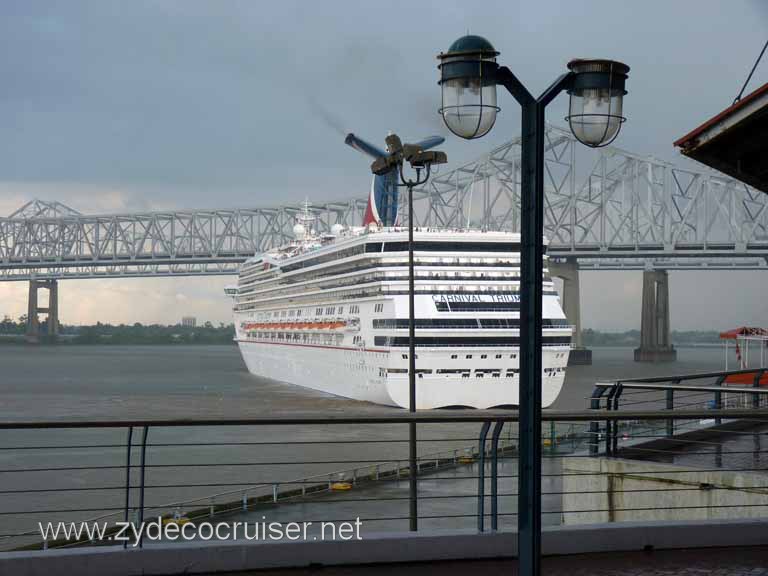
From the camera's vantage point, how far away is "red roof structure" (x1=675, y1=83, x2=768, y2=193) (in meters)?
5.21

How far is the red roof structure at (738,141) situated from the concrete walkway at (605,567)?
241 centimetres

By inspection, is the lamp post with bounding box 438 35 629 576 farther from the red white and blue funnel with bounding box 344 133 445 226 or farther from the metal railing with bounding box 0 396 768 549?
the red white and blue funnel with bounding box 344 133 445 226

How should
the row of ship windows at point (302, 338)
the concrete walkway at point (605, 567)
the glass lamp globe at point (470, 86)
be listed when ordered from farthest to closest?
the row of ship windows at point (302, 338) < the concrete walkway at point (605, 567) < the glass lamp globe at point (470, 86)

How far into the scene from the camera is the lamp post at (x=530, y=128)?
14.9 ft

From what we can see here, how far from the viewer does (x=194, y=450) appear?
1187 inches

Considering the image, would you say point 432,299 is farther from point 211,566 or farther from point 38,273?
point 38,273

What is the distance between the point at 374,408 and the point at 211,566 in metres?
37.0

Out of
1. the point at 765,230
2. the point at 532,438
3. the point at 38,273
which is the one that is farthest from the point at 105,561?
the point at 38,273

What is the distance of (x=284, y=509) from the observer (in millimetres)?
18844

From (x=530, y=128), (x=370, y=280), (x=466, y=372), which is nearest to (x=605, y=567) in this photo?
(x=530, y=128)

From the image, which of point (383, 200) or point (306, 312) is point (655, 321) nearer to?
point (383, 200)

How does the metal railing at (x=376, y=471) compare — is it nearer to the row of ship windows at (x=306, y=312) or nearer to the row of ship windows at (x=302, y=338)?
the row of ship windows at (x=306, y=312)

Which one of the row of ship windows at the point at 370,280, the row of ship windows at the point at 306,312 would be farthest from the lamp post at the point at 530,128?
the row of ship windows at the point at 306,312

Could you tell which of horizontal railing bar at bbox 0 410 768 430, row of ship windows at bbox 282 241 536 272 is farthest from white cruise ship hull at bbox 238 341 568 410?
horizontal railing bar at bbox 0 410 768 430
